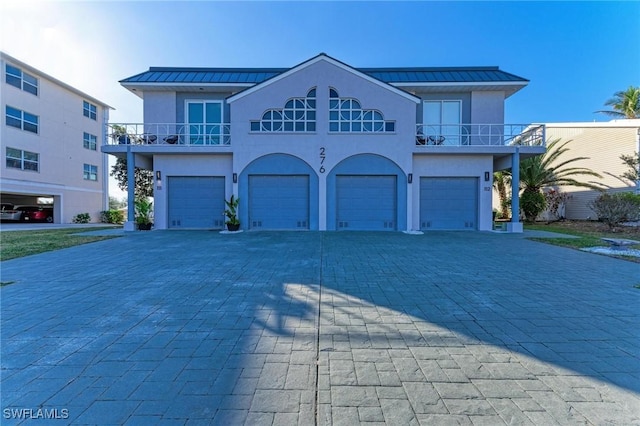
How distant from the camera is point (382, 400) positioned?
247 centimetres

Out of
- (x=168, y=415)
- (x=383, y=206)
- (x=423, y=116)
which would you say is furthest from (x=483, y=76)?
(x=168, y=415)

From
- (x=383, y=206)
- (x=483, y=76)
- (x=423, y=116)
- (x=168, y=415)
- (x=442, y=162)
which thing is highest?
(x=483, y=76)

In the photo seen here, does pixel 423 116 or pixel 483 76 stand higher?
pixel 483 76

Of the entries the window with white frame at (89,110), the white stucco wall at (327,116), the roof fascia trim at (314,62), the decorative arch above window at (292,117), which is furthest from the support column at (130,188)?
the window with white frame at (89,110)

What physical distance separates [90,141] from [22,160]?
7.21 m

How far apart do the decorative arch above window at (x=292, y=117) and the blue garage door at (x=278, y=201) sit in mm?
2318

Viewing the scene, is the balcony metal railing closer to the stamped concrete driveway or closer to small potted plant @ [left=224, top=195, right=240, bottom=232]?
small potted plant @ [left=224, top=195, right=240, bottom=232]

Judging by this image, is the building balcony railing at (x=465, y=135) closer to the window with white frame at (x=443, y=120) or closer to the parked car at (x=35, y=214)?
the window with white frame at (x=443, y=120)

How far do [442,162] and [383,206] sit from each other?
366cm

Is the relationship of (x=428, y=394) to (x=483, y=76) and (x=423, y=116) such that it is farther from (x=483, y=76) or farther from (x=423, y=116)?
(x=483, y=76)

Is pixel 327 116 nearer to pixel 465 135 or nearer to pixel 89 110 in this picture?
pixel 465 135

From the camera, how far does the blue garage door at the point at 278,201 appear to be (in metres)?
15.1

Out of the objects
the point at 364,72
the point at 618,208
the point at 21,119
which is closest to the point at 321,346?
the point at 364,72

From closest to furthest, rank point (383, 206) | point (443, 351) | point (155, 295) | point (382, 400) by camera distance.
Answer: point (382, 400) → point (443, 351) → point (155, 295) → point (383, 206)
